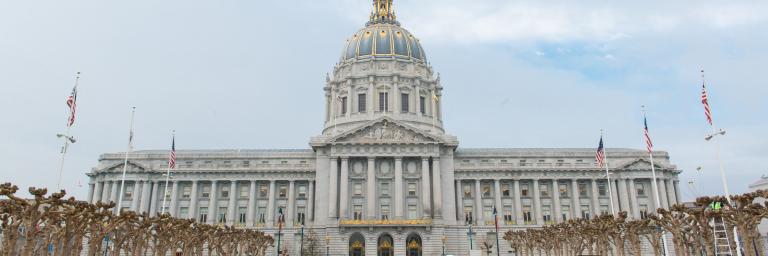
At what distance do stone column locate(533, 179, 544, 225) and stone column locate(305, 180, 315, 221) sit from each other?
3158 centimetres

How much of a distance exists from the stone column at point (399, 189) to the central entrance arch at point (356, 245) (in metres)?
5.51

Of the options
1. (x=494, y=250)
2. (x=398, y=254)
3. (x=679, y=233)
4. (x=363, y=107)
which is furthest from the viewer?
(x=363, y=107)

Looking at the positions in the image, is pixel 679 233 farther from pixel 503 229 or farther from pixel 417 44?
pixel 417 44

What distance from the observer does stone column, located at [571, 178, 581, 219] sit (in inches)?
3103

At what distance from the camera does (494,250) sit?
7544 cm

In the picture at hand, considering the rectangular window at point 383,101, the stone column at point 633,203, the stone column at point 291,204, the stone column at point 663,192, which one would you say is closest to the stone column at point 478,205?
the stone column at point 633,203

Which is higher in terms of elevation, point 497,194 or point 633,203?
point 497,194

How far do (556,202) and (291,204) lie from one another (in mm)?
37661

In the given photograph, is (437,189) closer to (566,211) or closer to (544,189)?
(544,189)

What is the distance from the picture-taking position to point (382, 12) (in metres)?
106

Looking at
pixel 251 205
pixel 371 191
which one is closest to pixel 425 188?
pixel 371 191

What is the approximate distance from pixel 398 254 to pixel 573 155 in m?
32.0

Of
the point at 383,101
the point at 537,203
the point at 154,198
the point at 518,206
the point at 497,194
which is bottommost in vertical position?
the point at 518,206

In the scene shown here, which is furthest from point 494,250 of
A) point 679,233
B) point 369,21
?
point 369,21
